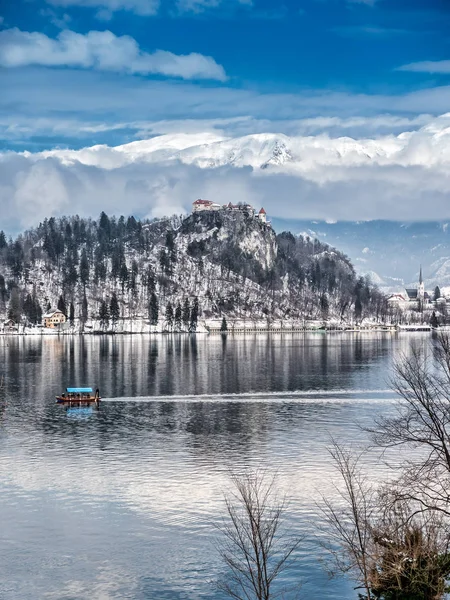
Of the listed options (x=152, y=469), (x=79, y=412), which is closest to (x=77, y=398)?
(x=79, y=412)

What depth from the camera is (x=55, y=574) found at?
4334cm

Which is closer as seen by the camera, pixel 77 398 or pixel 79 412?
pixel 79 412

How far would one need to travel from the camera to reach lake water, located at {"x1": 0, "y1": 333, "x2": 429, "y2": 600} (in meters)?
43.3

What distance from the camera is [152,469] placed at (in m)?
63.9

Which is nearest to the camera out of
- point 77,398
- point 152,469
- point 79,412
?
point 152,469

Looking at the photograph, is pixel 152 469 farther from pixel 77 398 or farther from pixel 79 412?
pixel 77 398

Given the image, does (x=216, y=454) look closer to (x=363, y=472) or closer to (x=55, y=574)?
(x=363, y=472)

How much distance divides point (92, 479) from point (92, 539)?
13115 millimetres

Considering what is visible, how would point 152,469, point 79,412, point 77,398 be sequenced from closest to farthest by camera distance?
point 152,469 < point 79,412 < point 77,398

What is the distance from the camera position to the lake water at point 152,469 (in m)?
43.3

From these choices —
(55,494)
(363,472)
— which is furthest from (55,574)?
(363,472)

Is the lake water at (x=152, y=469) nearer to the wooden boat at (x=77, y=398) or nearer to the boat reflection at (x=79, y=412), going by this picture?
the boat reflection at (x=79, y=412)

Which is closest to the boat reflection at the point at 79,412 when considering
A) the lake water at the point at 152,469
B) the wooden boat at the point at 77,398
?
the lake water at the point at 152,469

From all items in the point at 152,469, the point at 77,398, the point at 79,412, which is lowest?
the point at 152,469
